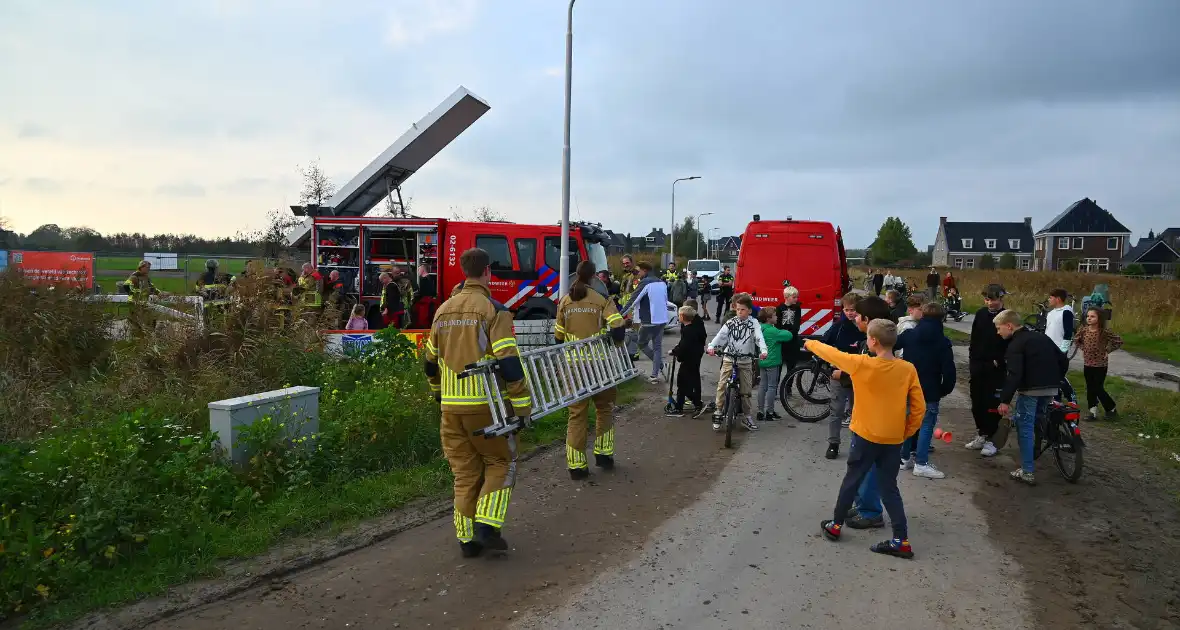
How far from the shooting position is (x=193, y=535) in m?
5.04

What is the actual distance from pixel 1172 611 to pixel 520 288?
11.0m

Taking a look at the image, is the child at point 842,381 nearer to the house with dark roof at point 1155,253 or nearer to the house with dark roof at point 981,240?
the house with dark roof at point 1155,253

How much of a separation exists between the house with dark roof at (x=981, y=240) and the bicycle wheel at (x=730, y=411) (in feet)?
293

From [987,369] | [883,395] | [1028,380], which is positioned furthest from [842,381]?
[883,395]

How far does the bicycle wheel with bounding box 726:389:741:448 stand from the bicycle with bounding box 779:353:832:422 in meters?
1.39

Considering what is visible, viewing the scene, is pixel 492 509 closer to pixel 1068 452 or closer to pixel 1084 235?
pixel 1068 452

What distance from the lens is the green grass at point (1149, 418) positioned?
8117 millimetres

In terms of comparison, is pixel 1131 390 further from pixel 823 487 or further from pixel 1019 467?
pixel 823 487

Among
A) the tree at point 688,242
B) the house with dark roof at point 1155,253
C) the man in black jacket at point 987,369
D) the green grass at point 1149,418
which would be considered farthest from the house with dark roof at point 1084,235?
the man in black jacket at point 987,369

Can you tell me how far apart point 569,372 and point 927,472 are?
3570 mm

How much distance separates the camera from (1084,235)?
72.6 m

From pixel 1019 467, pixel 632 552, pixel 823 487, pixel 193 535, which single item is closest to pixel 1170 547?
pixel 1019 467

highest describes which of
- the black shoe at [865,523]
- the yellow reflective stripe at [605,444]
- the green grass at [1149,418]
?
the yellow reflective stripe at [605,444]

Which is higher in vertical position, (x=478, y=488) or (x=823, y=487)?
(x=478, y=488)
